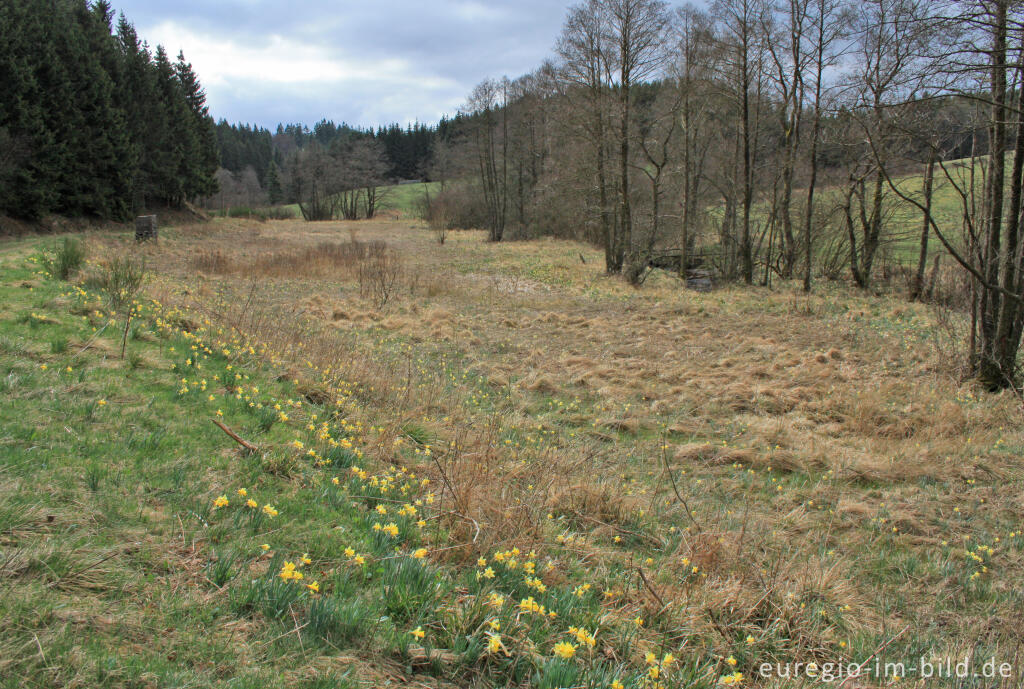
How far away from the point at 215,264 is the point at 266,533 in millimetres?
18262

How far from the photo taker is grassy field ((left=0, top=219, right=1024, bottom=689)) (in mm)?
2309

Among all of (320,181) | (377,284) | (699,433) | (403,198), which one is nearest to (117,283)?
(699,433)

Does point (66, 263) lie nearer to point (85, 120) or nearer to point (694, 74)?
point (694, 74)

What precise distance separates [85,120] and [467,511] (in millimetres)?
36069

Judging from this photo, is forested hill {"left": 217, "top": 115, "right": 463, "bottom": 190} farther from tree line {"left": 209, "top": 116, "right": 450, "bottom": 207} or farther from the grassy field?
the grassy field

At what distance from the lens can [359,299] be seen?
15164mm

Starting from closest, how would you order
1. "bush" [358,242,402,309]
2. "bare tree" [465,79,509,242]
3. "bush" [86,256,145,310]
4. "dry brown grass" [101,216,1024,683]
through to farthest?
"dry brown grass" [101,216,1024,683]
"bush" [86,256,145,310]
"bush" [358,242,402,309]
"bare tree" [465,79,509,242]

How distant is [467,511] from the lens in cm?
369

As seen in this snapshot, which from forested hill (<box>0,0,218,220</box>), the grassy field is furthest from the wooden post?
the grassy field

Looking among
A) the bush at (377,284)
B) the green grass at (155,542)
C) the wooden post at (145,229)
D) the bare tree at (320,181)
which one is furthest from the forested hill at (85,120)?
the bare tree at (320,181)

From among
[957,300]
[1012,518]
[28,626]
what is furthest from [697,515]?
[957,300]

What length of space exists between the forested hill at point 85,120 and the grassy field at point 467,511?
68.2 feet

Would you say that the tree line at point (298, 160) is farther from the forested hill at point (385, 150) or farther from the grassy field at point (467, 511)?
the grassy field at point (467, 511)

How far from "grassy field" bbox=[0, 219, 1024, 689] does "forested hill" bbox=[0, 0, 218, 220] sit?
2078 centimetres
